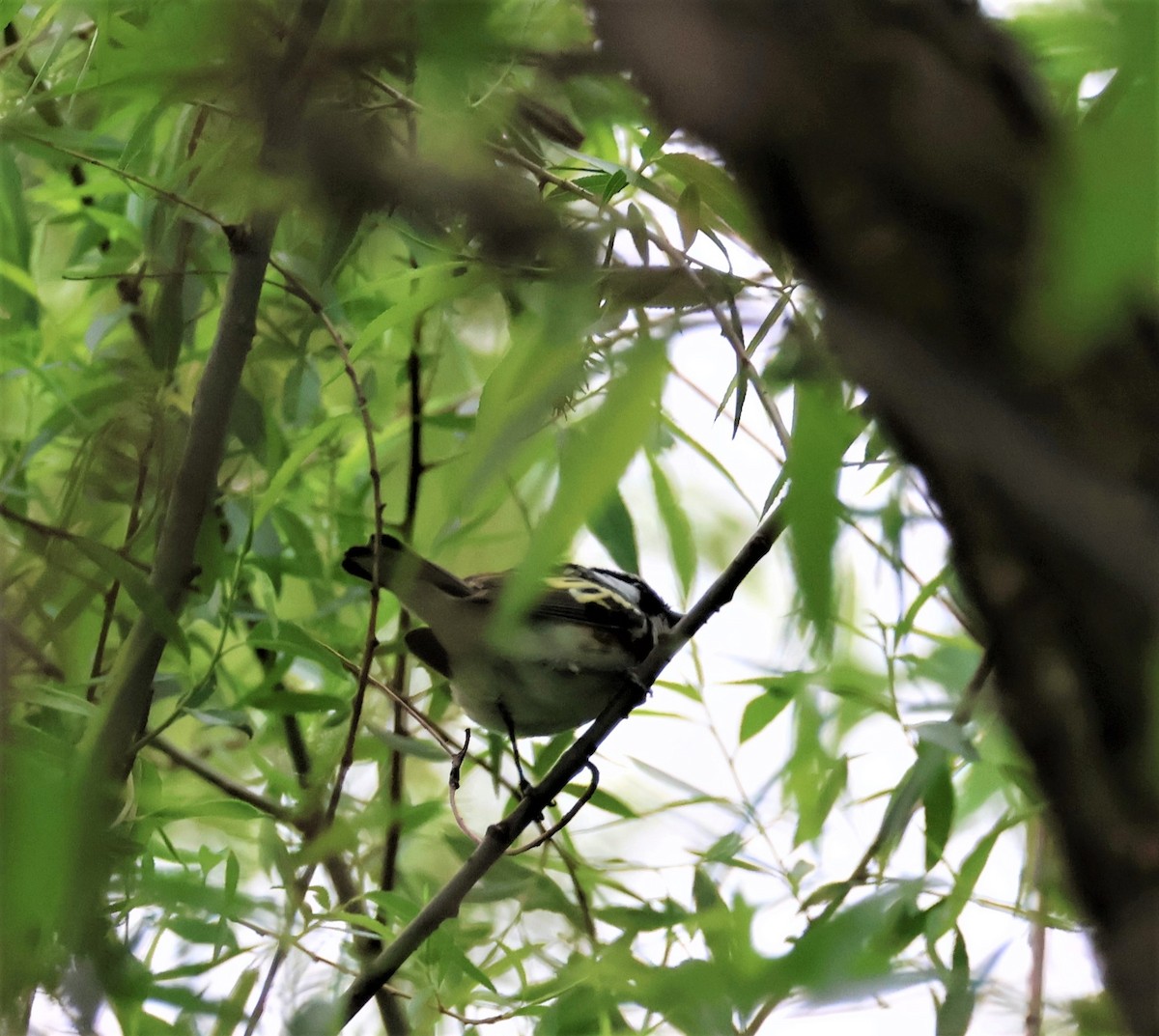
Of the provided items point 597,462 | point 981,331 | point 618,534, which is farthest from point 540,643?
point 981,331

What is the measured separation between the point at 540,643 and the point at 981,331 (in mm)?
922

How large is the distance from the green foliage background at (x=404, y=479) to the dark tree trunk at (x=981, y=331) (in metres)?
0.02

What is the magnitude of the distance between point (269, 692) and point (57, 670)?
0.51 ft

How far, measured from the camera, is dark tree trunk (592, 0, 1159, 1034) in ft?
0.90

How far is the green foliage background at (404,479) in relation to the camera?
437mm

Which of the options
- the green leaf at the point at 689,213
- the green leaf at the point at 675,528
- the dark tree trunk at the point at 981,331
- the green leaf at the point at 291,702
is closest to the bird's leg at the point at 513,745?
the green leaf at the point at 291,702

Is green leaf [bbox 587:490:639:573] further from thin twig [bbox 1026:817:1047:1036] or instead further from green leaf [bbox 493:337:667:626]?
green leaf [bbox 493:337:667:626]

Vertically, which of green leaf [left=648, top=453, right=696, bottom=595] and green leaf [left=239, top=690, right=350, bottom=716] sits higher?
green leaf [left=648, top=453, right=696, bottom=595]

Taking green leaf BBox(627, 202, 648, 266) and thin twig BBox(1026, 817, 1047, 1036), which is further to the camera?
thin twig BBox(1026, 817, 1047, 1036)

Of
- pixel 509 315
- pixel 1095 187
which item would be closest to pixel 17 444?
pixel 509 315

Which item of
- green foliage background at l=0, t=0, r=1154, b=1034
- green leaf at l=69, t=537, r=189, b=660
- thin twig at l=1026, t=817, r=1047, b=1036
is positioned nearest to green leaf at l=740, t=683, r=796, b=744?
green foliage background at l=0, t=0, r=1154, b=1034

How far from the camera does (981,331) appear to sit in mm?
A: 274

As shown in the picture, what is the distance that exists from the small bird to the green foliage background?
0.05 m

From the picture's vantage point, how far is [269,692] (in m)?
0.90
